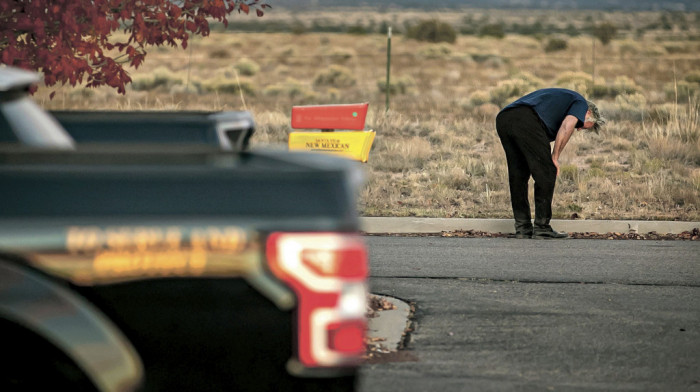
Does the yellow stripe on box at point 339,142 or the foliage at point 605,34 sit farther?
the foliage at point 605,34

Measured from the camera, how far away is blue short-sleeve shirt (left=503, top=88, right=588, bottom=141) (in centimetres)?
1143

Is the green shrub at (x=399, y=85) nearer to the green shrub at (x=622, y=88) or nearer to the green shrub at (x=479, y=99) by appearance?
the green shrub at (x=479, y=99)

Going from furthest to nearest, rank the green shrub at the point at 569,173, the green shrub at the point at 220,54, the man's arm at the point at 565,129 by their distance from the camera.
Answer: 1. the green shrub at the point at 220,54
2. the green shrub at the point at 569,173
3. the man's arm at the point at 565,129

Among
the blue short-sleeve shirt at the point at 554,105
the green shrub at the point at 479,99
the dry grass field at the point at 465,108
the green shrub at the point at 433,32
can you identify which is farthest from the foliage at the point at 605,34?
the blue short-sleeve shirt at the point at 554,105

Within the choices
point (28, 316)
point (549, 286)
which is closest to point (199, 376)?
point (28, 316)

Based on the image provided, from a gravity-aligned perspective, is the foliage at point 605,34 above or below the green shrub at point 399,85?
above

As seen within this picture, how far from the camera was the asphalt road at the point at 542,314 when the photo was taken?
5.81 meters

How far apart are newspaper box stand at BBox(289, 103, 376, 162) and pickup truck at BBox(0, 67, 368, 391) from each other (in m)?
8.50

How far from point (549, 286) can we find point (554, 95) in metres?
3.46

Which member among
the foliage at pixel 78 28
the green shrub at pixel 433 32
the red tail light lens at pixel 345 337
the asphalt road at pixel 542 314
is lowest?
the asphalt road at pixel 542 314

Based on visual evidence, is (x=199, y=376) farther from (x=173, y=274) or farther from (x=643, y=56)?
(x=643, y=56)

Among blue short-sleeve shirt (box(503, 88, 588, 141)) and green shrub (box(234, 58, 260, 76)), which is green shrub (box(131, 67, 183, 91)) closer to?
green shrub (box(234, 58, 260, 76))

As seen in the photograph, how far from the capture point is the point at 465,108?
2850 centimetres

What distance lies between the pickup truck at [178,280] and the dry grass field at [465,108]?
10395 mm
